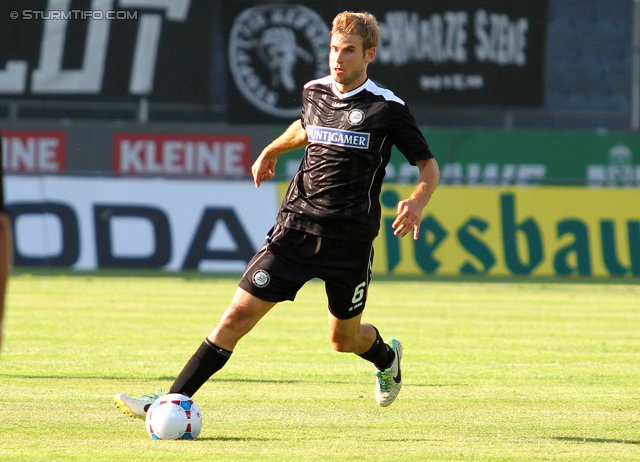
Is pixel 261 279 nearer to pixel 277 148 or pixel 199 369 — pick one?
pixel 199 369

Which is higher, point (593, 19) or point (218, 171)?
point (593, 19)

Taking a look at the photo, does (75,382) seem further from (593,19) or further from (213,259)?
(593,19)

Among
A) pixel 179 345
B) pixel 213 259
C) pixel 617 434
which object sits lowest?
pixel 213 259

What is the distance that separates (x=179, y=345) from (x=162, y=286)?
25.1 feet

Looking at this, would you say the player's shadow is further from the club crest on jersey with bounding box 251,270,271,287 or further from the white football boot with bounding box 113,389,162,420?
the white football boot with bounding box 113,389,162,420

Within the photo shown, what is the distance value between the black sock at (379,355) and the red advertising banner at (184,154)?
18.6m

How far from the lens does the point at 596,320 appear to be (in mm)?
14844

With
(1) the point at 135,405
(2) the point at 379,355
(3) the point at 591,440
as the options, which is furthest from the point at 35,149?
(3) the point at 591,440

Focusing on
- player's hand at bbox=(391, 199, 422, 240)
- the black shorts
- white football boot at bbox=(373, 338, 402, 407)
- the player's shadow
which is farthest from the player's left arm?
the player's shadow

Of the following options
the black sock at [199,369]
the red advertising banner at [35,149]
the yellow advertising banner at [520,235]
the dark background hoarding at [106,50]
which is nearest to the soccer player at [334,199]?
the black sock at [199,369]

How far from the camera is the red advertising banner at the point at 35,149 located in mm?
26047

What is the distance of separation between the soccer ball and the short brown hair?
2.18 metres

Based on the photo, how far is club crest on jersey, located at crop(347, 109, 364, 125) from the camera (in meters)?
6.92

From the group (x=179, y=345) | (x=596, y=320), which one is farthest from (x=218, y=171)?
(x=179, y=345)
